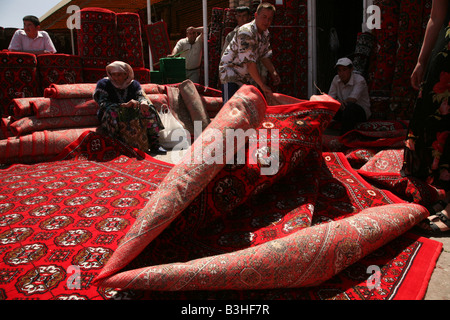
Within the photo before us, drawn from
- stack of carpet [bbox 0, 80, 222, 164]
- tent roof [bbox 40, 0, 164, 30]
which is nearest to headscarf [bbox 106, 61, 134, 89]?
stack of carpet [bbox 0, 80, 222, 164]

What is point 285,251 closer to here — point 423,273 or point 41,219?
point 423,273

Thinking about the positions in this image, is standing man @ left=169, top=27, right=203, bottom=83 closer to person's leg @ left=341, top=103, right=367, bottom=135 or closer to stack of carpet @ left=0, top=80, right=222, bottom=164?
Answer: stack of carpet @ left=0, top=80, right=222, bottom=164

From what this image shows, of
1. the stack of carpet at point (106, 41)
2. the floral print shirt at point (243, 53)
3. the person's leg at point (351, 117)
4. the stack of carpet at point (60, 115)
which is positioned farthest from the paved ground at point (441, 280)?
the stack of carpet at point (106, 41)

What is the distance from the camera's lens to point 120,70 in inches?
159

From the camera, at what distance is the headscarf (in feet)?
13.1

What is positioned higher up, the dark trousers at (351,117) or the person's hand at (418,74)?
the person's hand at (418,74)

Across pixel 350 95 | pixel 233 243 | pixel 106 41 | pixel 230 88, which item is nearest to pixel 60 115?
pixel 106 41

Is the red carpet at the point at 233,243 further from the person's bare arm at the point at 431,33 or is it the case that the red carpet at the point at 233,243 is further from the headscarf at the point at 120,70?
the headscarf at the point at 120,70

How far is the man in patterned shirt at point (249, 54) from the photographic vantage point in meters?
3.53

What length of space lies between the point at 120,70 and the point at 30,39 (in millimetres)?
2927

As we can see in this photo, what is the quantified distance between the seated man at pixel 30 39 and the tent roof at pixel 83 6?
→ 573 centimetres

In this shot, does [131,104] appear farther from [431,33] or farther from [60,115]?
[431,33]

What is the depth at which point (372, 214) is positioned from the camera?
157cm
